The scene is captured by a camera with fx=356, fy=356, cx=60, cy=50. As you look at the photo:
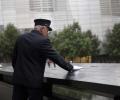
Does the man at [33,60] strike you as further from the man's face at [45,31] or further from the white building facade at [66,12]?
the white building facade at [66,12]

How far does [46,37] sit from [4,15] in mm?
36198

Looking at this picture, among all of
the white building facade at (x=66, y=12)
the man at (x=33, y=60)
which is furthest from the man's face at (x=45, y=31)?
the white building facade at (x=66, y=12)

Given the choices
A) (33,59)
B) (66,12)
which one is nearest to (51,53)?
(33,59)

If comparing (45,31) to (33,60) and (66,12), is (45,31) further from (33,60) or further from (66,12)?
(66,12)

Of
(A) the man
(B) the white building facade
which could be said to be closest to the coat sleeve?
(A) the man

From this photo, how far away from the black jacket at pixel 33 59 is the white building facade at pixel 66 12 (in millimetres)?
35740

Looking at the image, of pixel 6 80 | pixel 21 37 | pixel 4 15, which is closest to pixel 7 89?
pixel 6 80

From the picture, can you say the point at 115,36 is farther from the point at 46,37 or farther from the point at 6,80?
the point at 46,37

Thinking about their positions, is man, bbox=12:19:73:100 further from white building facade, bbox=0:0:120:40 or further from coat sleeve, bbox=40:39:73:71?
white building facade, bbox=0:0:120:40

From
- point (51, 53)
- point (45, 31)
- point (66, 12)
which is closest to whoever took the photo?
point (51, 53)

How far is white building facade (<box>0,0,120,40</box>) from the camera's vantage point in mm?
39531

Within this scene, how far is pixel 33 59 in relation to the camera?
3662mm

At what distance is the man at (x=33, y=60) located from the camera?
360 cm

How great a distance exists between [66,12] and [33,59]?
37.1 metres
